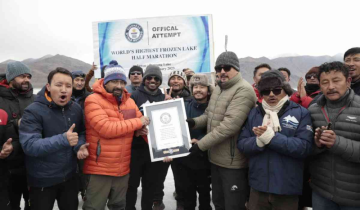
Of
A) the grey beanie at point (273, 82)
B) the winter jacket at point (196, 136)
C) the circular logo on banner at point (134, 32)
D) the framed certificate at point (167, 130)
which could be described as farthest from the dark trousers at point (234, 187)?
the circular logo on banner at point (134, 32)

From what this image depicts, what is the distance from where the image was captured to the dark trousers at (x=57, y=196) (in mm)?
2219

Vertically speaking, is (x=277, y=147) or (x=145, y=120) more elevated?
(x=145, y=120)

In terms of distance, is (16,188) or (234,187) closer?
(234,187)

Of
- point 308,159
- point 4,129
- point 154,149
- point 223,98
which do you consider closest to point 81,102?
point 4,129

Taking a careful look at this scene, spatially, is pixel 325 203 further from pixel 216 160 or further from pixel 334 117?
pixel 216 160

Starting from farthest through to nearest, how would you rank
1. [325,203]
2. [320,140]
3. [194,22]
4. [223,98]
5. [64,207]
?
[194,22], [223,98], [64,207], [325,203], [320,140]

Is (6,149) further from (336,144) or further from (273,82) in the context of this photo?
(336,144)

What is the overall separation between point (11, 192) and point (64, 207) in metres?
0.86

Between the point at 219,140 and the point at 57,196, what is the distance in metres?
1.90

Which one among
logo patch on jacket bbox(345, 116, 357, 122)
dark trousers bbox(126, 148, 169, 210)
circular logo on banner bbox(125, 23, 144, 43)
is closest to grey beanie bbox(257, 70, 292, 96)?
logo patch on jacket bbox(345, 116, 357, 122)

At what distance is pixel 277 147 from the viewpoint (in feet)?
6.61

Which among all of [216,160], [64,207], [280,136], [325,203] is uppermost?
[280,136]

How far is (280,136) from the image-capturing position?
202 cm

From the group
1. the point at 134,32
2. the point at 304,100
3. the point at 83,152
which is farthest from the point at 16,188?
the point at 304,100
